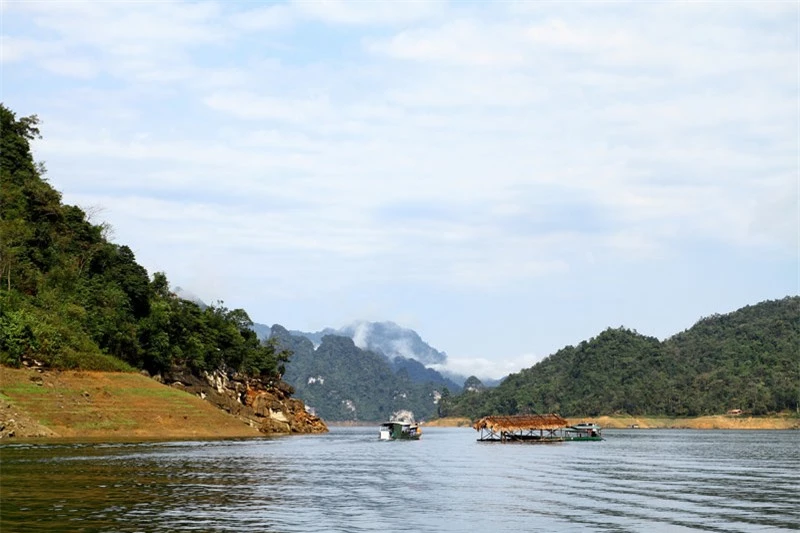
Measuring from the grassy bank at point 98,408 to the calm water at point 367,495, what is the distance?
85.6 ft

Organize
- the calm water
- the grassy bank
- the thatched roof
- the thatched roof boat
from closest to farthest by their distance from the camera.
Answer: the calm water < the grassy bank < the thatched roof < the thatched roof boat

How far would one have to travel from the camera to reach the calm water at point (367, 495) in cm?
3962

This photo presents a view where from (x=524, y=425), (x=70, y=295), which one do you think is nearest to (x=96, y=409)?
(x=70, y=295)

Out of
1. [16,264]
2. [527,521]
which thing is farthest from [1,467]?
[16,264]

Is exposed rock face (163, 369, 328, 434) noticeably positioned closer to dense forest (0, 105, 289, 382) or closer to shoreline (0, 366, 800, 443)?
dense forest (0, 105, 289, 382)

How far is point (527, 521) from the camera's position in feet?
136

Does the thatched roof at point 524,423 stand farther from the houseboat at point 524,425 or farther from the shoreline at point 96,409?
the shoreline at point 96,409

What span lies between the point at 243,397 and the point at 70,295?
50545 mm

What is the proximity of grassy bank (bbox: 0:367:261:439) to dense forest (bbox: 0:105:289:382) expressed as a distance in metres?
3.86

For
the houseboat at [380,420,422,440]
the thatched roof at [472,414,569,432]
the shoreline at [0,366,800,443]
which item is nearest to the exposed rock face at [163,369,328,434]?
the shoreline at [0,366,800,443]

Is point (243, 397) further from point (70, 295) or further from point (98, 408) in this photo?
point (98, 408)

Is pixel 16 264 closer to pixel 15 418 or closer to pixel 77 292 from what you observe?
pixel 77 292

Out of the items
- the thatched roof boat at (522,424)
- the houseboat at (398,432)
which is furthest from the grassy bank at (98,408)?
the thatched roof boat at (522,424)

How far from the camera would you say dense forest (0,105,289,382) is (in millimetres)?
128000
